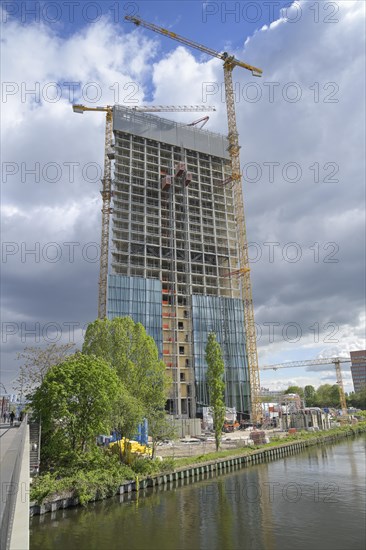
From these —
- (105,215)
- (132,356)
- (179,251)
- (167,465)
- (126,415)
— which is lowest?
(167,465)

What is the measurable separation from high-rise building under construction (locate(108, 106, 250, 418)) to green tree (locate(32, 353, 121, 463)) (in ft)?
223

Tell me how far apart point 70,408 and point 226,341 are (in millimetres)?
85926

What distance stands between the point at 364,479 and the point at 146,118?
12201 centimetres

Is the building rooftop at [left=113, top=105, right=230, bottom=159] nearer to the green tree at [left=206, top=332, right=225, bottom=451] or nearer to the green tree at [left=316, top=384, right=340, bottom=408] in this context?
the green tree at [left=206, top=332, right=225, bottom=451]

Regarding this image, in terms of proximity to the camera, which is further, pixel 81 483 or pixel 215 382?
pixel 215 382

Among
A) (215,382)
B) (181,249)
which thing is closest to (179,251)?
(181,249)

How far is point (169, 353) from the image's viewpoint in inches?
4429

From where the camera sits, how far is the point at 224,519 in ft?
98.7

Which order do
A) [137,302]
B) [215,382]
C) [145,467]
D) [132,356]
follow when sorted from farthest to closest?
[137,302] < [215,382] < [132,356] < [145,467]

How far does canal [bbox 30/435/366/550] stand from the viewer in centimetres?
2533

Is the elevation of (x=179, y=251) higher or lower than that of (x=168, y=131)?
lower

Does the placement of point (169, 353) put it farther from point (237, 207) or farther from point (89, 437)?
point (89, 437)

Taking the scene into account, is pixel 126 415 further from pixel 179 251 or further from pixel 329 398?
pixel 329 398

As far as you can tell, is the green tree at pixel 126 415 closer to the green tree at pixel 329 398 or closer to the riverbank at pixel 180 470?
the riverbank at pixel 180 470
